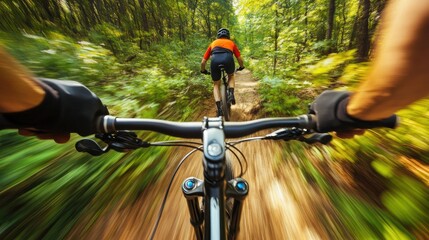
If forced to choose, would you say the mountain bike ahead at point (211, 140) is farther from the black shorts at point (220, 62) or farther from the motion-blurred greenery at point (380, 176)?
the black shorts at point (220, 62)

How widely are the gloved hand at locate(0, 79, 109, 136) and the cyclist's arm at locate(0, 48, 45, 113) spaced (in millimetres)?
27

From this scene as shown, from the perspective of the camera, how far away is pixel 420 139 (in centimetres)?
233

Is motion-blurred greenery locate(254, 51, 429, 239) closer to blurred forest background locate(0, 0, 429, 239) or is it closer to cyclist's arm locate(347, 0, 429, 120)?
blurred forest background locate(0, 0, 429, 239)

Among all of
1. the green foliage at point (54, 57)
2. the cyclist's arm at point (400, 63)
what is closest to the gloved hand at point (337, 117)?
the cyclist's arm at point (400, 63)

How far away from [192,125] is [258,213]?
208 cm

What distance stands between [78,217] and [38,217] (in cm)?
38

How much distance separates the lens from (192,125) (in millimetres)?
1070

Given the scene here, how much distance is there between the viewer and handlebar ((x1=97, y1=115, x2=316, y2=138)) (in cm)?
104

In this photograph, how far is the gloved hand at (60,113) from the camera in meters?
0.81

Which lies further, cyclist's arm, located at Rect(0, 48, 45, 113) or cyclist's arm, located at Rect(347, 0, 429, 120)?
cyclist's arm, located at Rect(0, 48, 45, 113)

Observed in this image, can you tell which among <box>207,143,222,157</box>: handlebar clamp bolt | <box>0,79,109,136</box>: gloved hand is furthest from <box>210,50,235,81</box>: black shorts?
<box>207,143,222,157</box>: handlebar clamp bolt

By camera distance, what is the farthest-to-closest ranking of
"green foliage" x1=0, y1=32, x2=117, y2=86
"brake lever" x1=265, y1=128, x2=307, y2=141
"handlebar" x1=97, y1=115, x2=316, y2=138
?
"green foliage" x1=0, y1=32, x2=117, y2=86
"brake lever" x1=265, y1=128, x2=307, y2=141
"handlebar" x1=97, y1=115, x2=316, y2=138

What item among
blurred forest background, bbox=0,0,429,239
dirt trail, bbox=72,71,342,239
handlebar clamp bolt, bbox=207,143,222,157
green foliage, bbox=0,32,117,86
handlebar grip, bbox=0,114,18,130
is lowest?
dirt trail, bbox=72,71,342,239

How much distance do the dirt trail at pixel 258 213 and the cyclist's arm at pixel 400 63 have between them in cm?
206
